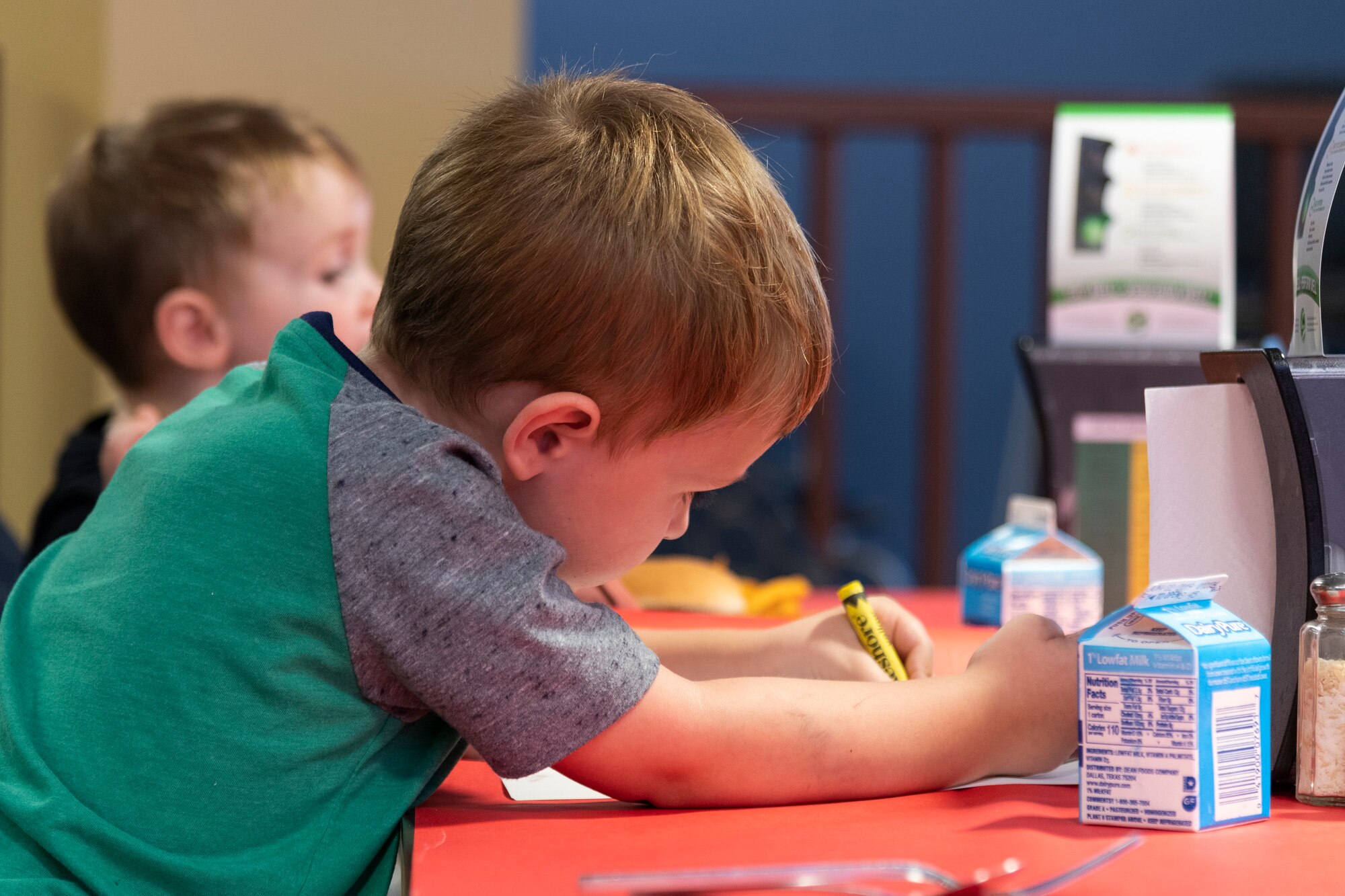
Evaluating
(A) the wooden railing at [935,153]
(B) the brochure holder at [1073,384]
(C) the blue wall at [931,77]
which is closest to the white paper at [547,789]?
(B) the brochure holder at [1073,384]

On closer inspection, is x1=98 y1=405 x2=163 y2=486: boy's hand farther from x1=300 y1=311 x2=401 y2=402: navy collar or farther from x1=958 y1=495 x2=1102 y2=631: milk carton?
x1=958 y1=495 x2=1102 y2=631: milk carton

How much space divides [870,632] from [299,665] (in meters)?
0.36

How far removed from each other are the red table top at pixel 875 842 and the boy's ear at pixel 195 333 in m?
1.02

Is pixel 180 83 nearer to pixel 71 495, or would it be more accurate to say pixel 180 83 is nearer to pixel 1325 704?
pixel 71 495

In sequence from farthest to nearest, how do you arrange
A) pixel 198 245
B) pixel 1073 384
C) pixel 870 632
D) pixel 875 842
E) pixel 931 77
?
pixel 931 77 < pixel 198 245 < pixel 1073 384 < pixel 870 632 < pixel 875 842

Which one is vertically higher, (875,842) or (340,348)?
(340,348)

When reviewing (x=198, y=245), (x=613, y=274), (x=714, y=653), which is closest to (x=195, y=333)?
(x=198, y=245)

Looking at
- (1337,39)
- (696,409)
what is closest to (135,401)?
(696,409)

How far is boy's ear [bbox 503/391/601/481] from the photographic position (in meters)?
0.66

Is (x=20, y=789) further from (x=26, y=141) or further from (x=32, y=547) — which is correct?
(x=26, y=141)

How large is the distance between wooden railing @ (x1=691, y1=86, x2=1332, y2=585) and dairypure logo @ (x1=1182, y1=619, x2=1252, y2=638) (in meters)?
1.90

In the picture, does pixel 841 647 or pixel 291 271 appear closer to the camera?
pixel 841 647

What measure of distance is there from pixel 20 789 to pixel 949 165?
2.21m

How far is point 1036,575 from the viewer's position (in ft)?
3.54
